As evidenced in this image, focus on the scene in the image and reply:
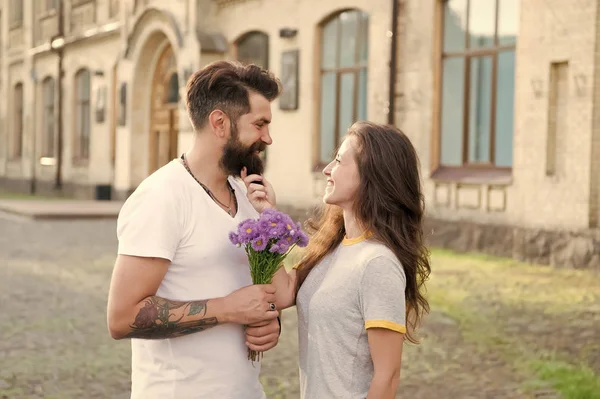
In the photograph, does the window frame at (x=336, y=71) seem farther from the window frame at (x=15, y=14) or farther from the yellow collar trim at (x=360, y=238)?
the window frame at (x=15, y=14)

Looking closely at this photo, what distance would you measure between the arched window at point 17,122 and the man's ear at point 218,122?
33.7m

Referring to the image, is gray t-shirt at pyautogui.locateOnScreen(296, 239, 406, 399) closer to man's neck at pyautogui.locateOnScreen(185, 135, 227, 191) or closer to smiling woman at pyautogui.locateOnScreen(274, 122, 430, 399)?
smiling woman at pyautogui.locateOnScreen(274, 122, 430, 399)

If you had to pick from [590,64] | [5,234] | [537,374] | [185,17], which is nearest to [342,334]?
[537,374]

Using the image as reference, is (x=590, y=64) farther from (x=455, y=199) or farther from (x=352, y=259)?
(x=352, y=259)

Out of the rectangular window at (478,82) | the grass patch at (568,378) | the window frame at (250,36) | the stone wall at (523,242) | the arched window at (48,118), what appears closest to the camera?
the grass patch at (568,378)

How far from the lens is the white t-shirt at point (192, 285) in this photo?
2.88m

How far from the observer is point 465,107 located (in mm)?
15266

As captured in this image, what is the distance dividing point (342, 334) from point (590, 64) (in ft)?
34.2

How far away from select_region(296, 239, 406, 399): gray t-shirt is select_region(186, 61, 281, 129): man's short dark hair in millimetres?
537

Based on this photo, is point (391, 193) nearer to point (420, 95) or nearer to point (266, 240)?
point (266, 240)

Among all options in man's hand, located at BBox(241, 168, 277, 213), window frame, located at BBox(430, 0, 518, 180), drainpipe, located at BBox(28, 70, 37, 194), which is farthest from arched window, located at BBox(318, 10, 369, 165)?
drainpipe, located at BBox(28, 70, 37, 194)

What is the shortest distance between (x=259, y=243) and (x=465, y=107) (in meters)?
12.8

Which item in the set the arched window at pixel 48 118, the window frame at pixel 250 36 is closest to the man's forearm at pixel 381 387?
the window frame at pixel 250 36

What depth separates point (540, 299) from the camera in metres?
9.88
